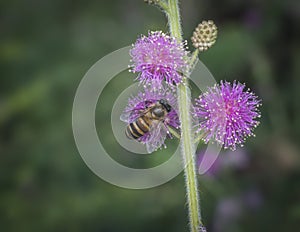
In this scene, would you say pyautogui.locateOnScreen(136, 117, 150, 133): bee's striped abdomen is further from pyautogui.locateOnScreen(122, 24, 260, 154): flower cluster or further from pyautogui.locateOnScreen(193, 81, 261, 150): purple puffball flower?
pyautogui.locateOnScreen(193, 81, 261, 150): purple puffball flower

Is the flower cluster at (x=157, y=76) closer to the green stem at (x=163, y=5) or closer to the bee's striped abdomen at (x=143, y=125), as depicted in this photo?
the bee's striped abdomen at (x=143, y=125)

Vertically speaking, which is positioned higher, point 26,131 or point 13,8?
point 13,8

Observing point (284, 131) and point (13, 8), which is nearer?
point (284, 131)

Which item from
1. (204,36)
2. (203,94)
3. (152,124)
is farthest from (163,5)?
(152,124)

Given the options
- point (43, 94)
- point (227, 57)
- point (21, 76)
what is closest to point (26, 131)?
point (43, 94)

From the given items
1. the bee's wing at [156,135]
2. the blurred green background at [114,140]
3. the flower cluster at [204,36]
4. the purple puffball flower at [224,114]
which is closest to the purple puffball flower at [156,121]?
the bee's wing at [156,135]

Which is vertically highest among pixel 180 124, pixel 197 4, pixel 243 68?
pixel 197 4

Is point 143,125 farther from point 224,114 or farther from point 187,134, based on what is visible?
point 224,114

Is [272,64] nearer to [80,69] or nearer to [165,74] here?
[80,69]
